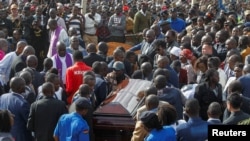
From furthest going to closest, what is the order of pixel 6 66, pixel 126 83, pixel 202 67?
pixel 6 66, pixel 202 67, pixel 126 83

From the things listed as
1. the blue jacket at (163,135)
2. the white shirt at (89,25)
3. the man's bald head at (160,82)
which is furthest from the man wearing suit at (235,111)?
the white shirt at (89,25)

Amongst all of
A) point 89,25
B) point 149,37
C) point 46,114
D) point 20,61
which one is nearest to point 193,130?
point 46,114

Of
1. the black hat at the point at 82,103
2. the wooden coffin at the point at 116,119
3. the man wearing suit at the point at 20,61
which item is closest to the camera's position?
the black hat at the point at 82,103

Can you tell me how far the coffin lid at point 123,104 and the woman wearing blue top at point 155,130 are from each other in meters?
1.65

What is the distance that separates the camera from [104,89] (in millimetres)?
11219

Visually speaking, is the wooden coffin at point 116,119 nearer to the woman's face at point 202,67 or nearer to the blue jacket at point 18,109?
the blue jacket at point 18,109

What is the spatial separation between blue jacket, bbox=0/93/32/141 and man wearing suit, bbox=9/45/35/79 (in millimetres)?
2345

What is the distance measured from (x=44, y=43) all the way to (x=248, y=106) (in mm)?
8043

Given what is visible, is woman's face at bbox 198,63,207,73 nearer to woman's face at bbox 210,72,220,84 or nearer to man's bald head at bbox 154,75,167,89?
woman's face at bbox 210,72,220,84

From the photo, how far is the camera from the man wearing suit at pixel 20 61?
12.5 meters

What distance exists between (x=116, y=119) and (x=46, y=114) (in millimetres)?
1011

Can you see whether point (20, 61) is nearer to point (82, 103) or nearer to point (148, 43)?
point (148, 43)

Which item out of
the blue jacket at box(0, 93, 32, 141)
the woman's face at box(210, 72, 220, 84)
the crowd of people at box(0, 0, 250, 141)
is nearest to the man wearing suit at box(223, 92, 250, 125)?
the crowd of people at box(0, 0, 250, 141)

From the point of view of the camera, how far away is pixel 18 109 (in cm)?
1006
